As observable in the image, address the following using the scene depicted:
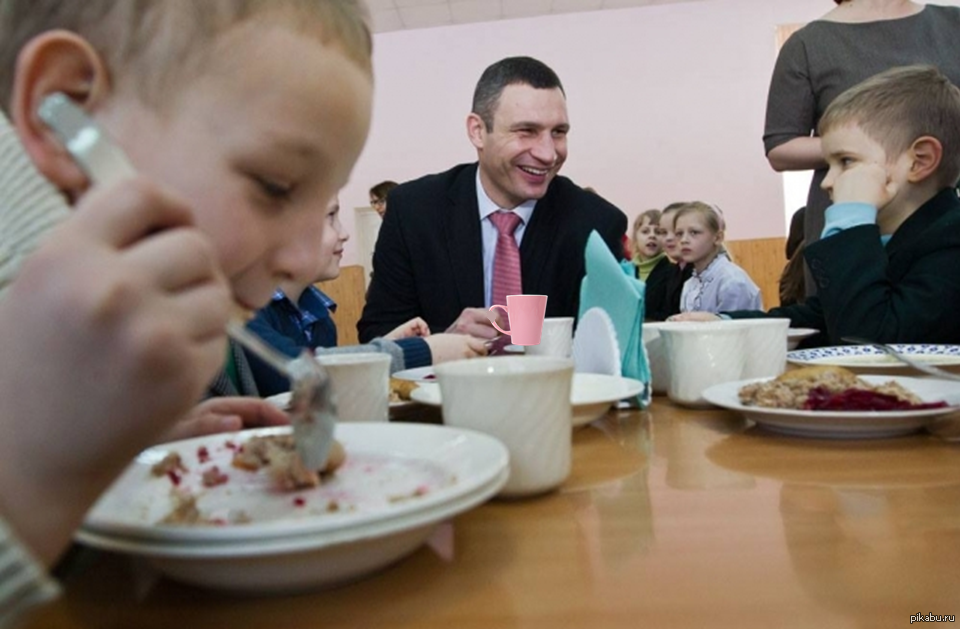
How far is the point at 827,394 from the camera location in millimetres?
786

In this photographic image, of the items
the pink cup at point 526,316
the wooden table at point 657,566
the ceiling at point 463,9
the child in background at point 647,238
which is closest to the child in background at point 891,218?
the pink cup at point 526,316

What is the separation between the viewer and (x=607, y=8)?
5848 mm

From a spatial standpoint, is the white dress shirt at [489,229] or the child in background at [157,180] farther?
the white dress shirt at [489,229]

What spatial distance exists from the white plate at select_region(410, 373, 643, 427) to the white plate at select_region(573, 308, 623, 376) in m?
0.06

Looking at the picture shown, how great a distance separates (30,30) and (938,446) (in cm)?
89

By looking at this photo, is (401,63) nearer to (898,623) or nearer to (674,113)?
(674,113)

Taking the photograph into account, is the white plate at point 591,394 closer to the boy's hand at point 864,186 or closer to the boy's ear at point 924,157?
the boy's hand at point 864,186

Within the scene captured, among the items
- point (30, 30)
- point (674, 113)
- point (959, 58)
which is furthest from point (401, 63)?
point (30, 30)

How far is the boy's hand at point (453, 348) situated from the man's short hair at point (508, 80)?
3.62 ft

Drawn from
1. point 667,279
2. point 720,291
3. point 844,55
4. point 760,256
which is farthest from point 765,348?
point 760,256

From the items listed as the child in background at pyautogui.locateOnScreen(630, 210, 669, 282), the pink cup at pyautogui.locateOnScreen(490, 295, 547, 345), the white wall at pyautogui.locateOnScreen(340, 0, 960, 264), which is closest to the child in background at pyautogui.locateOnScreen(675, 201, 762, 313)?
the child in background at pyautogui.locateOnScreen(630, 210, 669, 282)

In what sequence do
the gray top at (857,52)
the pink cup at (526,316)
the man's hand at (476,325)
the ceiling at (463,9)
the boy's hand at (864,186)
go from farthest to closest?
the ceiling at (463,9) < the gray top at (857,52) < the man's hand at (476,325) < the boy's hand at (864,186) < the pink cup at (526,316)

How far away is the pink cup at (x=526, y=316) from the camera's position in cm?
130

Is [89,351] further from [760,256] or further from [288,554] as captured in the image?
[760,256]
